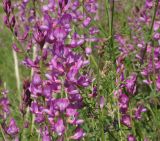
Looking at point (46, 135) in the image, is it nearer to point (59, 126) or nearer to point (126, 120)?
point (59, 126)

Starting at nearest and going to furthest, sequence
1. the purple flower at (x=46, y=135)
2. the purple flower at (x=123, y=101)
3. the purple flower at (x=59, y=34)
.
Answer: the purple flower at (x=59, y=34) < the purple flower at (x=46, y=135) < the purple flower at (x=123, y=101)

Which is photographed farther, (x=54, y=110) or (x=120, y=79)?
(x=120, y=79)

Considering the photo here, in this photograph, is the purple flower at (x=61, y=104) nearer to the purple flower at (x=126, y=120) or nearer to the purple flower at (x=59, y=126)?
the purple flower at (x=59, y=126)

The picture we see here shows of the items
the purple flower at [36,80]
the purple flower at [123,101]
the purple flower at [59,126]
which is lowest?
the purple flower at [123,101]

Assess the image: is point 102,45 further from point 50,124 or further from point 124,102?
point 124,102

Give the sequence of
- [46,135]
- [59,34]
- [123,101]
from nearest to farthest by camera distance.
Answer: [59,34]
[46,135]
[123,101]

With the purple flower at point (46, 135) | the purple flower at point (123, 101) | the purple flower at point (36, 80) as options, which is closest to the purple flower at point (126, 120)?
the purple flower at point (123, 101)

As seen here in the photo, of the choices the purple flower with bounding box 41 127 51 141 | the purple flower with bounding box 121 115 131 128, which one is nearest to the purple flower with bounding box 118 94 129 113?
the purple flower with bounding box 121 115 131 128

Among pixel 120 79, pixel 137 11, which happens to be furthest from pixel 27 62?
pixel 137 11

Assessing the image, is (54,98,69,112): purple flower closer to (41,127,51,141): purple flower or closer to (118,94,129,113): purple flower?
(41,127,51,141): purple flower

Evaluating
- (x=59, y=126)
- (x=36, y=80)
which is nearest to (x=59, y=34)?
(x=36, y=80)

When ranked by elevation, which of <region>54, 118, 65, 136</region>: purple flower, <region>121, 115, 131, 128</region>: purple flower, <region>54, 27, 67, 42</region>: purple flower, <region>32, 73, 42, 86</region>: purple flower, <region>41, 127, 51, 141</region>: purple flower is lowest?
<region>121, 115, 131, 128</region>: purple flower
